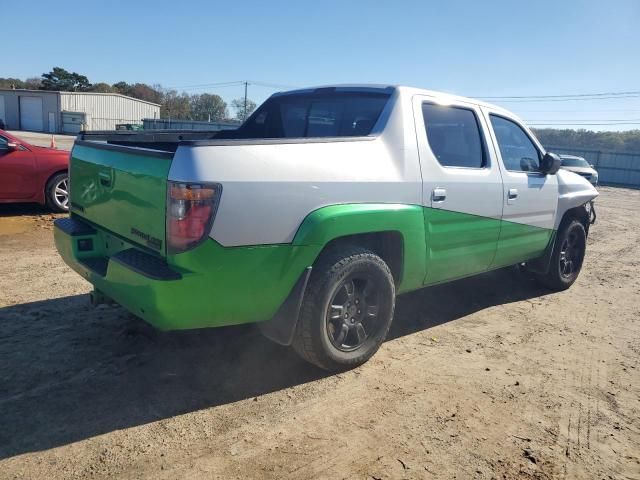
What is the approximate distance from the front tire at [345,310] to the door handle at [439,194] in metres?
0.66

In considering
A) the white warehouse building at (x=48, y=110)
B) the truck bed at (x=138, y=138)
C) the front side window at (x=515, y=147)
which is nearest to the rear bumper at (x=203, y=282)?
the truck bed at (x=138, y=138)

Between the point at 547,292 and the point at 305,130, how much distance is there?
11.4ft

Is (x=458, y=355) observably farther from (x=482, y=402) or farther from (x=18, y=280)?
(x=18, y=280)

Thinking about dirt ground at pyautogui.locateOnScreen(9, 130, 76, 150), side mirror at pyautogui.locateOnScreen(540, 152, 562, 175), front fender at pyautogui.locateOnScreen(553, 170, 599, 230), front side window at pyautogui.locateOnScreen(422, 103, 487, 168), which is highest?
front side window at pyautogui.locateOnScreen(422, 103, 487, 168)

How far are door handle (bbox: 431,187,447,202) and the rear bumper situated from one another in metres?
1.21

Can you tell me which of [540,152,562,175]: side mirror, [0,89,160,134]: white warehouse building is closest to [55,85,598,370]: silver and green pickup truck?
[540,152,562,175]: side mirror

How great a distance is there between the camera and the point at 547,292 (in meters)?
6.00

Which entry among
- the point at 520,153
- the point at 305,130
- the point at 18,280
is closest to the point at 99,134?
the point at 305,130

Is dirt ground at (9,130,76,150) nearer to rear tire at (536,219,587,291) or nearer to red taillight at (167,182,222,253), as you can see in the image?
rear tire at (536,219,587,291)

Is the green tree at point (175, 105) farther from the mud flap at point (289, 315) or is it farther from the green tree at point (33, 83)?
the mud flap at point (289, 315)

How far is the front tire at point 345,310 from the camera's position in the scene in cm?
331

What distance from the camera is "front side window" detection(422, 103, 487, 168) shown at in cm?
402

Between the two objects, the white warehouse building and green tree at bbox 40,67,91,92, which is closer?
the white warehouse building

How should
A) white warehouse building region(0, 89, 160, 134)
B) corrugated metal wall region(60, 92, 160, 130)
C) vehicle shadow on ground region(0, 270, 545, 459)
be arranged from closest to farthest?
vehicle shadow on ground region(0, 270, 545, 459), white warehouse building region(0, 89, 160, 134), corrugated metal wall region(60, 92, 160, 130)
